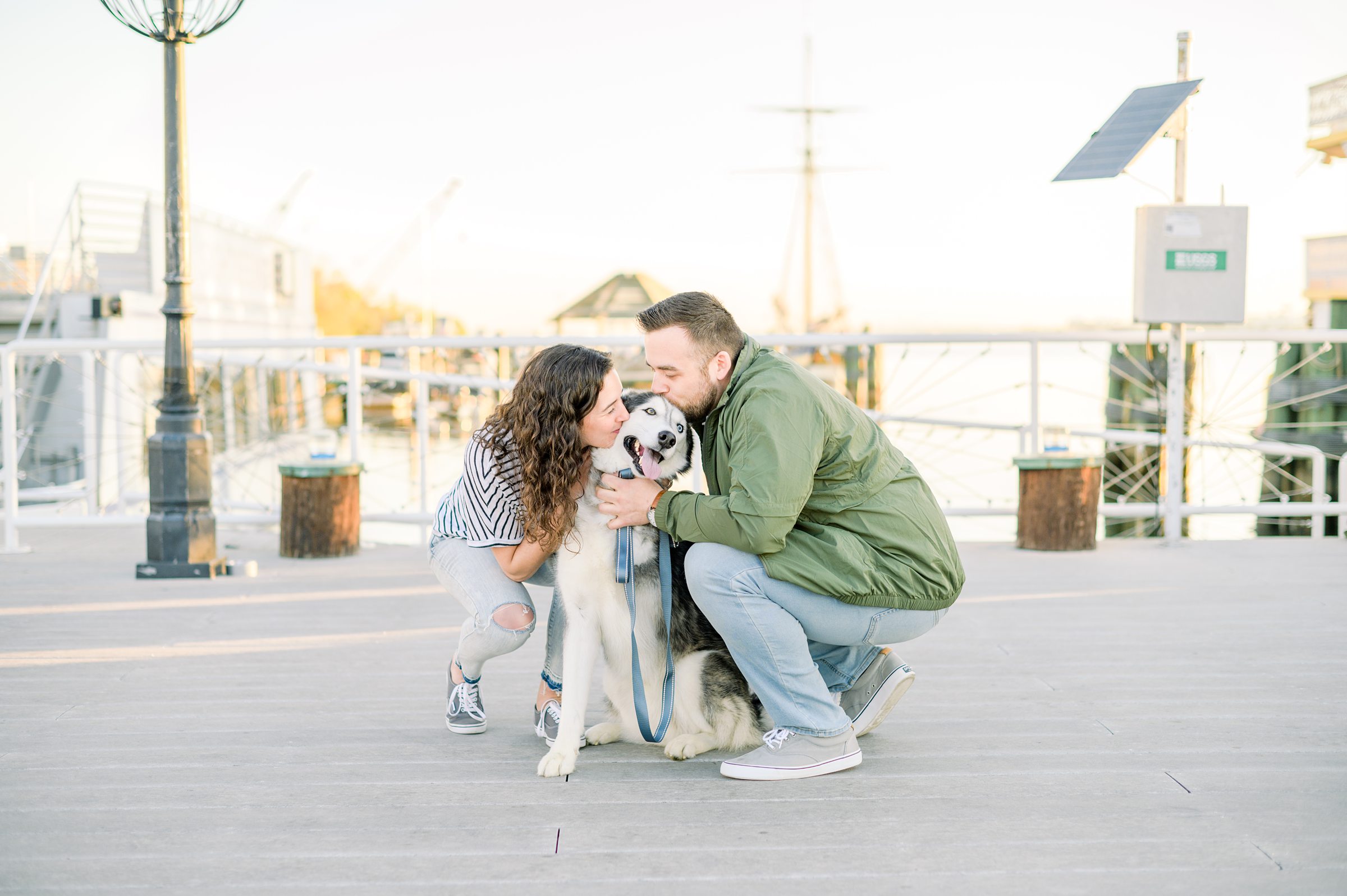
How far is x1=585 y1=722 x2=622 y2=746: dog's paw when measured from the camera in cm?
251

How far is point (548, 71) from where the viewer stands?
4225 cm

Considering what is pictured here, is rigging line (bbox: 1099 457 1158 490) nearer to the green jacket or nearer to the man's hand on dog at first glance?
the green jacket

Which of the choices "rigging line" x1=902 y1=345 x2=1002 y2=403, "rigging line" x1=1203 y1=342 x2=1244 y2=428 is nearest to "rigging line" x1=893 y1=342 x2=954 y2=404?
"rigging line" x1=902 y1=345 x2=1002 y2=403

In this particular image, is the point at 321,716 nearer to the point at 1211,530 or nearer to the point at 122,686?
the point at 122,686

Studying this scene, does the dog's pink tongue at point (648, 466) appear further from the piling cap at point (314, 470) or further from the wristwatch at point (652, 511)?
the piling cap at point (314, 470)

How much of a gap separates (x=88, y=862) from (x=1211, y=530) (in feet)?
47.7

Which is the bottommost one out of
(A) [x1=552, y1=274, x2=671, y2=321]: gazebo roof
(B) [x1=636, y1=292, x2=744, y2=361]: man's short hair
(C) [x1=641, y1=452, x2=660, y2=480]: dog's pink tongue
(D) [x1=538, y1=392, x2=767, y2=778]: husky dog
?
(D) [x1=538, y1=392, x2=767, y2=778]: husky dog

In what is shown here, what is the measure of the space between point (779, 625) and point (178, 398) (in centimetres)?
336

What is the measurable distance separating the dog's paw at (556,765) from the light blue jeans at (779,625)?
0.43 meters

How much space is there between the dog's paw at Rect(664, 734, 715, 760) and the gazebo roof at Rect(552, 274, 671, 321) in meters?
29.5

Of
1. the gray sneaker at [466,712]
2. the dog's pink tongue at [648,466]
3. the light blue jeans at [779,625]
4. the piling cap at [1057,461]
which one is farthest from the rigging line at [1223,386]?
the gray sneaker at [466,712]

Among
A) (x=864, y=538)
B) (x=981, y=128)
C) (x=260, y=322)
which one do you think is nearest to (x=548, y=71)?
(x=981, y=128)

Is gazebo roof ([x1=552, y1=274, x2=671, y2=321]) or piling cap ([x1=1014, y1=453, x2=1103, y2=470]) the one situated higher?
gazebo roof ([x1=552, y1=274, x2=671, y2=321])

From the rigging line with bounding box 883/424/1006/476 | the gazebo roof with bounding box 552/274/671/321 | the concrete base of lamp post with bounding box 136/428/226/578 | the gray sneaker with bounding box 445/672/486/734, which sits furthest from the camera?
the gazebo roof with bounding box 552/274/671/321
